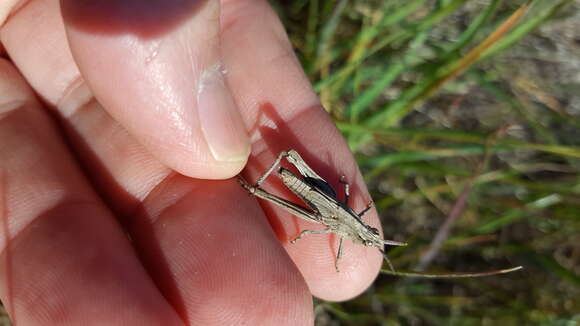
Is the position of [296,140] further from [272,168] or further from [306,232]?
[306,232]

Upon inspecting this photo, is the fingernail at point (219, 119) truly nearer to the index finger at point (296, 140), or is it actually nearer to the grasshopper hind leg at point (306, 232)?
the index finger at point (296, 140)

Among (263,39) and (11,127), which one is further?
(263,39)

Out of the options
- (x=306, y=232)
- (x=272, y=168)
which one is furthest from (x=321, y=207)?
(x=272, y=168)

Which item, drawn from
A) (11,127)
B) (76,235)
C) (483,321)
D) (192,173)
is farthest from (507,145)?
(11,127)

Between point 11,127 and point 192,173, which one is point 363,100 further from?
point 11,127

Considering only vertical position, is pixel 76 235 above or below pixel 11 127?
below

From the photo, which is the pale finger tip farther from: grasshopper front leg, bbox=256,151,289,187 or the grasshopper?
grasshopper front leg, bbox=256,151,289,187

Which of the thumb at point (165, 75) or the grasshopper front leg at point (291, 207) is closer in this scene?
the thumb at point (165, 75)

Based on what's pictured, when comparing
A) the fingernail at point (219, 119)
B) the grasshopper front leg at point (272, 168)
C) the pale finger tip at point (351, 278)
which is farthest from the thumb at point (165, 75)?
the pale finger tip at point (351, 278)
